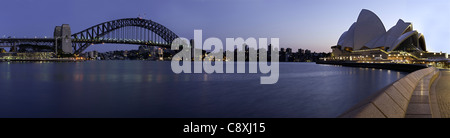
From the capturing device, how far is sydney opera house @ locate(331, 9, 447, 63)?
66375 millimetres

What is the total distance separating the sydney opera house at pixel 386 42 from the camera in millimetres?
66375

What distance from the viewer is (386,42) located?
70.5 meters

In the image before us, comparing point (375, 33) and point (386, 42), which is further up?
point (375, 33)

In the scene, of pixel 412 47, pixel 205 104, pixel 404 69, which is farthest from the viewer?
pixel 412 47

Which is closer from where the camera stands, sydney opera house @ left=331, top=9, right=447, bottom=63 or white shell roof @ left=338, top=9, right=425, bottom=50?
sydney opera house @ left=331, top=9, right=447, bottom=63

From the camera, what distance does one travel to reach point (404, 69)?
39625 millimetres

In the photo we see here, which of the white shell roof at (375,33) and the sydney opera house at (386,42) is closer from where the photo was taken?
the sydney opera house at (386,42)

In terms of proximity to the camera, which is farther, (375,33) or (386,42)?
(375,33)

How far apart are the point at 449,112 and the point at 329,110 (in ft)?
15.8
